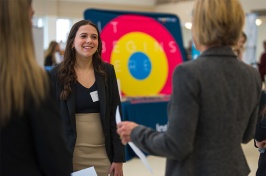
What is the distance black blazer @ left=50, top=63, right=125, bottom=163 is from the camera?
196cm

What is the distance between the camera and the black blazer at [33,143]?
1129mm

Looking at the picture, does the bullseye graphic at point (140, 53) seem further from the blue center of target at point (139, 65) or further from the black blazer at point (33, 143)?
the black blazer at point (33, 143)

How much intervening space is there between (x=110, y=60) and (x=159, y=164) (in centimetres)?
145

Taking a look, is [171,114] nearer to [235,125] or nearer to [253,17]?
[235,125]

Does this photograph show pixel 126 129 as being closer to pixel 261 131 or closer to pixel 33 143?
pixel 33 143

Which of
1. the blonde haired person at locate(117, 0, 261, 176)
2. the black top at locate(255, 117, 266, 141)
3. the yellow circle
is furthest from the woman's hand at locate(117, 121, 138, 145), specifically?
the yellow circle

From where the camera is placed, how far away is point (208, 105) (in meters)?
1.21

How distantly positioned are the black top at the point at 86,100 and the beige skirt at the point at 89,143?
3 centimetres

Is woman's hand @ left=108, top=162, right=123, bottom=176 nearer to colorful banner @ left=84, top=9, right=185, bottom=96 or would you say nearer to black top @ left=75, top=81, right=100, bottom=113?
black top @ left=75, top=81, right=100, bottom=113

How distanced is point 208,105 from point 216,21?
280 millimetres

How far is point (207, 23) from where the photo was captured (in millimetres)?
1229

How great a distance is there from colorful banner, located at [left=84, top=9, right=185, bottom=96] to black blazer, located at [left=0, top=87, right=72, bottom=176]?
346 cm

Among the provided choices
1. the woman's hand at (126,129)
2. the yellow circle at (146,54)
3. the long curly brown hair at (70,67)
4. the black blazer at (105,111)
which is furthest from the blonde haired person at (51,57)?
the woman's hand at (126,129)

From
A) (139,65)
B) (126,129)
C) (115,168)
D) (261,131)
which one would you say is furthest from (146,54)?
(126,129)
